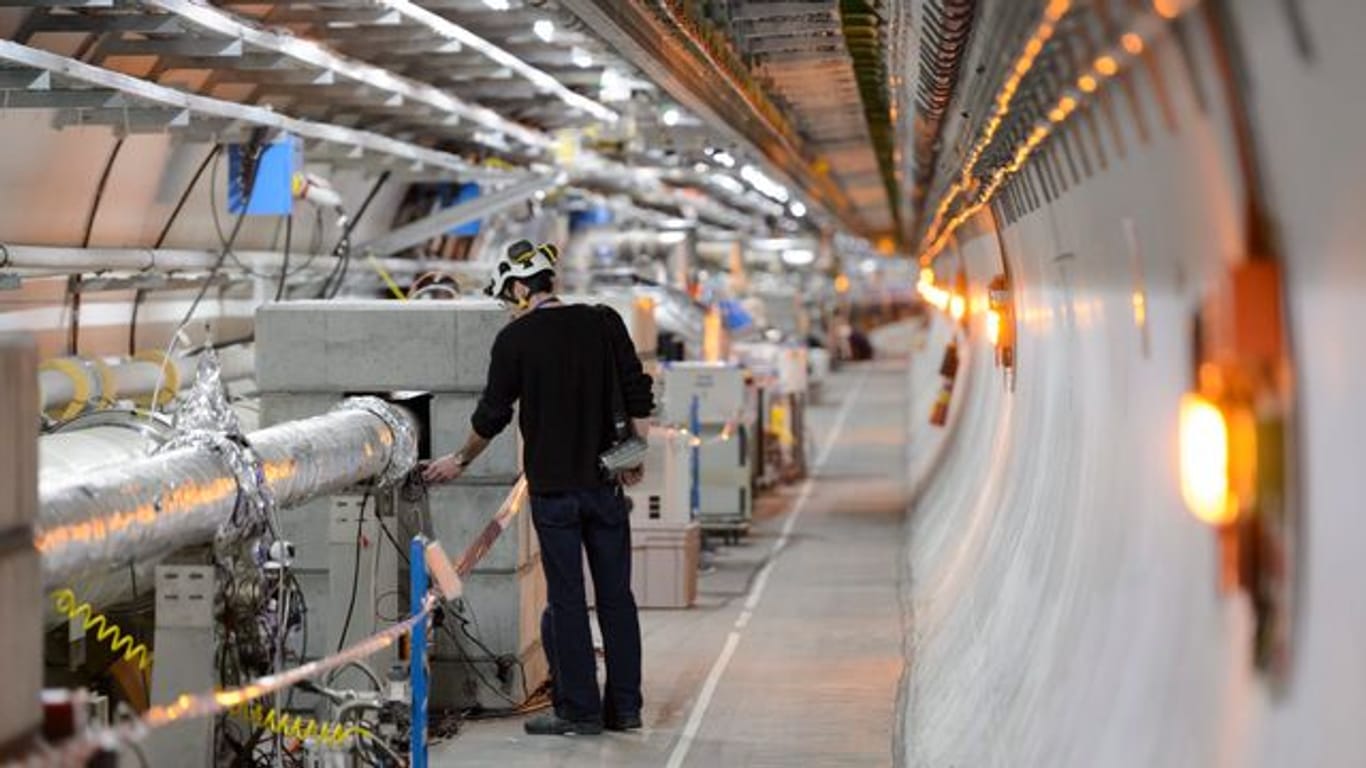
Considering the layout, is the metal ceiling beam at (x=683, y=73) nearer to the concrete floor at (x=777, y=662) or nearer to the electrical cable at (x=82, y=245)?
the concrete floor at (x=777, y=662)

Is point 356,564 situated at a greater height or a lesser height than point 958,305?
lesser

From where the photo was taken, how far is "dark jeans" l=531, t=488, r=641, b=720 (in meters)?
8.53

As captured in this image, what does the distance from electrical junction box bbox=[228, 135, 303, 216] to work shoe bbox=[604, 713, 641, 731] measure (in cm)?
543

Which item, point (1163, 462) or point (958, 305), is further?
point (958, 305)

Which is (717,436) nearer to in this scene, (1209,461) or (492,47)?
(492,47)

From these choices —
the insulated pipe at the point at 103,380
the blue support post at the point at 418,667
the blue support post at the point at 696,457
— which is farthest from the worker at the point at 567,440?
the blue support post at the point at 696,457

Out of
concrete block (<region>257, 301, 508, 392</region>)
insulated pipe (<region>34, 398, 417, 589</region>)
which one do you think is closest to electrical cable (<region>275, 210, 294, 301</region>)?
concrete block (<region>257, 301, 508, 392</region>)

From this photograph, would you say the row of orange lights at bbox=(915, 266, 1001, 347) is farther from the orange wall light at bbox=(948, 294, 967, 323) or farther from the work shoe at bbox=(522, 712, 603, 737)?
the work shoe at bbox=(522, 712, 603, 737)

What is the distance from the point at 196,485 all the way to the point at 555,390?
2.60m

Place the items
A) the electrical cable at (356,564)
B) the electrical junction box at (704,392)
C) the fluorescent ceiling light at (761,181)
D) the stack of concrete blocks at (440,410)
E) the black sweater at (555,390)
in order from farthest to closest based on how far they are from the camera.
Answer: the fluorescent ceiling light at (761,181) → the electrical junction box at (704,392) → the stack of concrete blocks at (440,410) → the black sweater at (555,390) → the electrical cable at (356,564)

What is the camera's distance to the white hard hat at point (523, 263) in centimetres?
867

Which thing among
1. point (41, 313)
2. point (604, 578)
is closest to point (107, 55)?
point (41, 313)

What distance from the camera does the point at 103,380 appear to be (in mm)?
11406

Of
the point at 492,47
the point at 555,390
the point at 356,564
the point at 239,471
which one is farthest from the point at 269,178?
the point at 239,471
